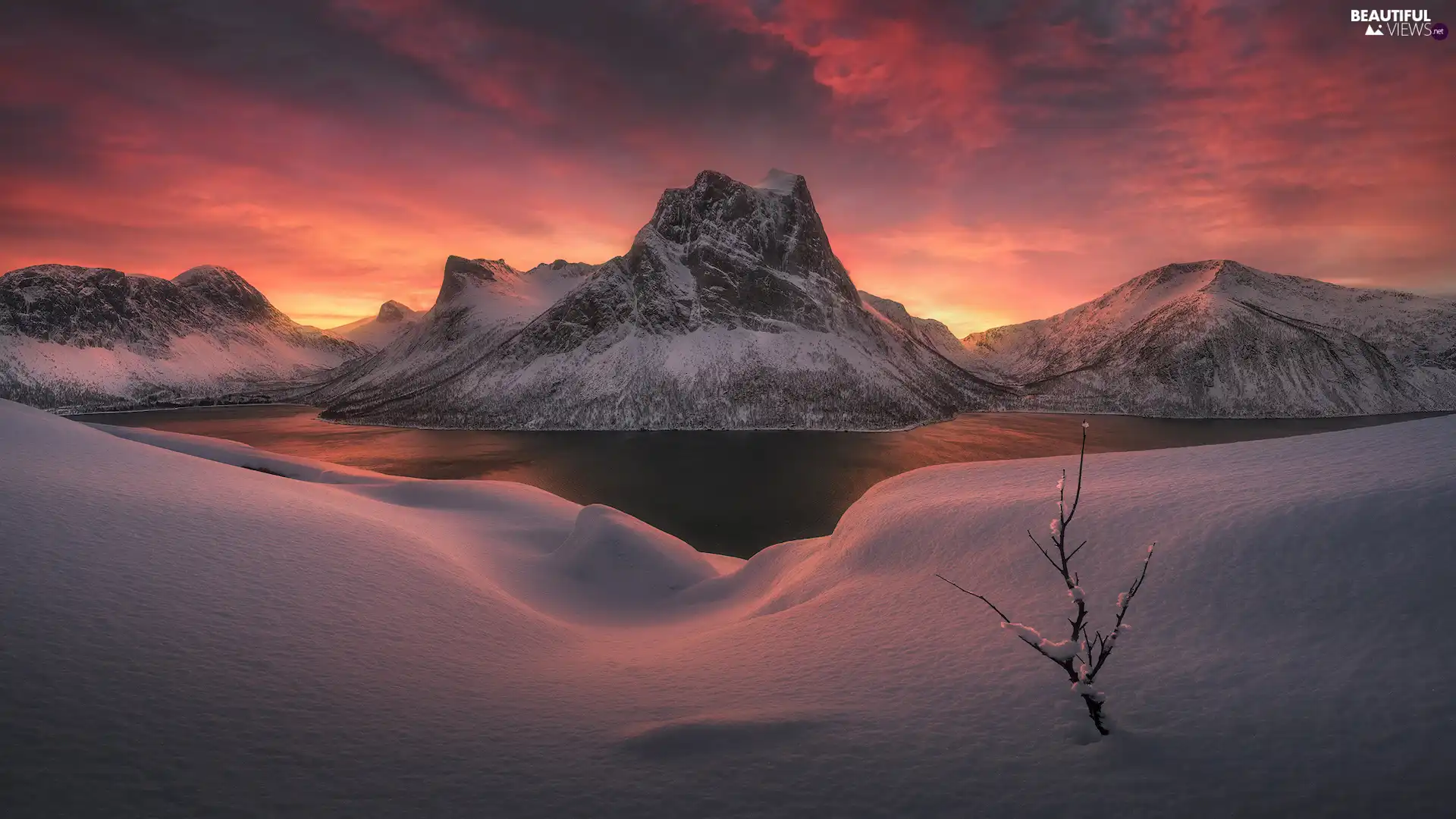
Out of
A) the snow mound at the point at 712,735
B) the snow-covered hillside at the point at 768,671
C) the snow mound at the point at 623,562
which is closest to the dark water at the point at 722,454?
the snow mound at the point at 623,562

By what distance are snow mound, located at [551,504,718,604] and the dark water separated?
65.3ft

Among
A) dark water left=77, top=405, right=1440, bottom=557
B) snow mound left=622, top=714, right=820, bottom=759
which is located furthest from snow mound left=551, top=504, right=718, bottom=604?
dark water left=77, top=405, right=1440, bottom=557

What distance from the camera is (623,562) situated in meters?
23.8

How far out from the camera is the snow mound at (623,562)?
22828 millimetres

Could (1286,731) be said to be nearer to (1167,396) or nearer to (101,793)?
(101,793)

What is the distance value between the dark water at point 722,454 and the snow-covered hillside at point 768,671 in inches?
1354

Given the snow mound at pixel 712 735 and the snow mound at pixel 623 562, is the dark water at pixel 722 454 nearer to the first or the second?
the snow mound at pixel 623 562

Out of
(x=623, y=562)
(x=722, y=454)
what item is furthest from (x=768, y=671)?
(x=722, y=454)

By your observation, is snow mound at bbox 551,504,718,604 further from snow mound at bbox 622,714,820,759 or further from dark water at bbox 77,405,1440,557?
Result: dark water at bbox 77,405,1440,557

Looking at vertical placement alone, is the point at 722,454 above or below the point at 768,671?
above

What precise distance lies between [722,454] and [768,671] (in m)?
93.9

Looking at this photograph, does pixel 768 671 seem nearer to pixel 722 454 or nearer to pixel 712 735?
pixel 712 735

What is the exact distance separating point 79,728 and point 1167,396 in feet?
829

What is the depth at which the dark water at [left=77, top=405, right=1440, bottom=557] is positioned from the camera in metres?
59.4
